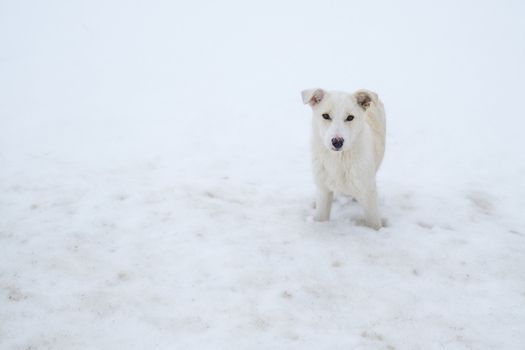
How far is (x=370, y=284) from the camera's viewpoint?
3926 mm

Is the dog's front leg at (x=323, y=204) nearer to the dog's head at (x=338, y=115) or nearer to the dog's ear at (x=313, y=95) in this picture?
the dog's head at (x=338, y=115)

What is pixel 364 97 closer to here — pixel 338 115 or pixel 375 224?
pixel 338 115

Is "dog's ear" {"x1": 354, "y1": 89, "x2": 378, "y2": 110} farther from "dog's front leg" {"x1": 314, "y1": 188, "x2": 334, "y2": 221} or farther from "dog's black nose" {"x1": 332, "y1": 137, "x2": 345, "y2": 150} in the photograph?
"dog's front leg" {"x1": 314, "y1": 188, "x2": 334, "y2": 221}

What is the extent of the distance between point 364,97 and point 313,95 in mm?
563

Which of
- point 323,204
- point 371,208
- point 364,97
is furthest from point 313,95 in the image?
point 371,208

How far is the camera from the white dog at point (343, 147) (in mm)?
4465

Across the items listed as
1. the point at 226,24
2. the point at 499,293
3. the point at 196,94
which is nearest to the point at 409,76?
the point at 196,94

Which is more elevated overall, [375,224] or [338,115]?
[338,115]

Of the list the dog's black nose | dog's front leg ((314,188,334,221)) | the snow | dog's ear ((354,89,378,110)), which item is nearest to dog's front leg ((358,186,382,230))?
the snow

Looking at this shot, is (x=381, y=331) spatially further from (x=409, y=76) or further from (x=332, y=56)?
(x=332, y=56)

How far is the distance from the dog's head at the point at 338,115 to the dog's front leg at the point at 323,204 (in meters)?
0.65

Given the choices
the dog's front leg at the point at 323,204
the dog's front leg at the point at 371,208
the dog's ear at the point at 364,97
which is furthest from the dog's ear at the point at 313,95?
the dog's front leg at the point at 371,208

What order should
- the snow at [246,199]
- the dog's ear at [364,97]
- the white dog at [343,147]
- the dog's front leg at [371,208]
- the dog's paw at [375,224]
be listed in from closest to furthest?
the snow at [246,199] → the white dog at [343,147] → the dog's ear at [364,97] → the dog's front leg at [371,208] → the dog's paw at [375,224]

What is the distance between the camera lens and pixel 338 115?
4.46m
